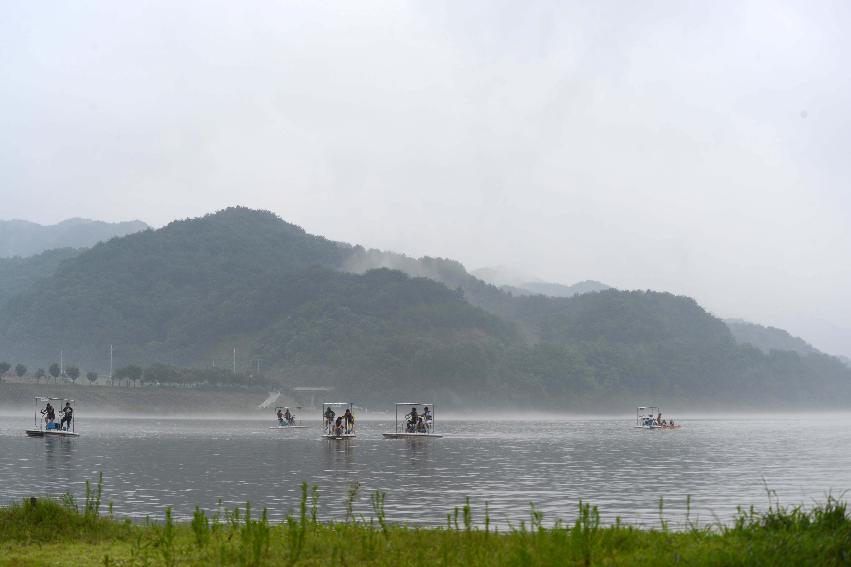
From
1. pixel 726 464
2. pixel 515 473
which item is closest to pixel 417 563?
pixel 515 473

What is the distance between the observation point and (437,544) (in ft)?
52.7

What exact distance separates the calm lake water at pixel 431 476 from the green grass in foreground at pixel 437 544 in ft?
26.2

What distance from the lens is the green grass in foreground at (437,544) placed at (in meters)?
12.8

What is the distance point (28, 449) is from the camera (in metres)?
58.8

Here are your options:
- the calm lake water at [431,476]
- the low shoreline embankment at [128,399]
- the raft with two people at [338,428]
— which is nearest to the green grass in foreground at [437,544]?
the calm lake water at [431,476]

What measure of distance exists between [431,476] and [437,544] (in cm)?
2589

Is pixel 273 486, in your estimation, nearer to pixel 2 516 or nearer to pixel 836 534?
pixel 2 516

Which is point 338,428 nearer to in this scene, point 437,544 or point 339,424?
point 339,424

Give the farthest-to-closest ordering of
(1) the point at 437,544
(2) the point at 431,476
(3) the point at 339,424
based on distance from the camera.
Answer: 1. (3) the point at 339,424
2. (2) the point at 431,476
3. (1) the point at 437,544

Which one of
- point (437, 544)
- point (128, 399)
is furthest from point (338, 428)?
point (128, 399)

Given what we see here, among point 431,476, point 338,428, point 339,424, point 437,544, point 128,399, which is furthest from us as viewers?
point 128,399

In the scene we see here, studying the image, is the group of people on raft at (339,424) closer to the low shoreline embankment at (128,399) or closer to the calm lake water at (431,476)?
the calm lake water at (431,476)

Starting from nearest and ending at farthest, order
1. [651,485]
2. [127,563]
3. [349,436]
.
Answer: [127,563] < [651,485] < [349,436]

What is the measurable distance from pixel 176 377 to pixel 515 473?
163309mm
